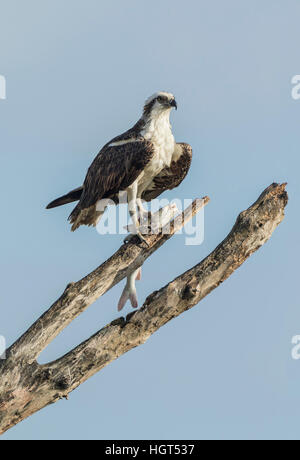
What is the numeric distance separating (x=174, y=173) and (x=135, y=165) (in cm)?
107

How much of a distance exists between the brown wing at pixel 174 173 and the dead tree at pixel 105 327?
322 centimetres

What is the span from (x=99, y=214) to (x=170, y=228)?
213 cm

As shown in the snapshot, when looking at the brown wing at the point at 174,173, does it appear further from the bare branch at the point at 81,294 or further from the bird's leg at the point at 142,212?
the bare branch at the point at 81,294

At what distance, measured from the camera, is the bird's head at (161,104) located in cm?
1203

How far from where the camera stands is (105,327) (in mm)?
9133

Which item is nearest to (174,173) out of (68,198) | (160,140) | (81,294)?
(160,140)

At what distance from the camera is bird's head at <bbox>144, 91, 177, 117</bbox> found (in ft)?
39.5

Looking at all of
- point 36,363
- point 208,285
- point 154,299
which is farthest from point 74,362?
point 208,285

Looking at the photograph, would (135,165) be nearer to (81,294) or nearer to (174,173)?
(174,173)

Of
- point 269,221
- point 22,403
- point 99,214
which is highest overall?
point 99,214

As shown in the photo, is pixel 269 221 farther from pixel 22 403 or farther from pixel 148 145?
pixel 22 403

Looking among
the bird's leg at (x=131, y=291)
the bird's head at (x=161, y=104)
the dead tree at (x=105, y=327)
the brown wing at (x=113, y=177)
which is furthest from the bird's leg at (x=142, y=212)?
the dead tree at (x=105, y=327)

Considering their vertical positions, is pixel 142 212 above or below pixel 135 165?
below

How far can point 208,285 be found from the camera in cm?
912
